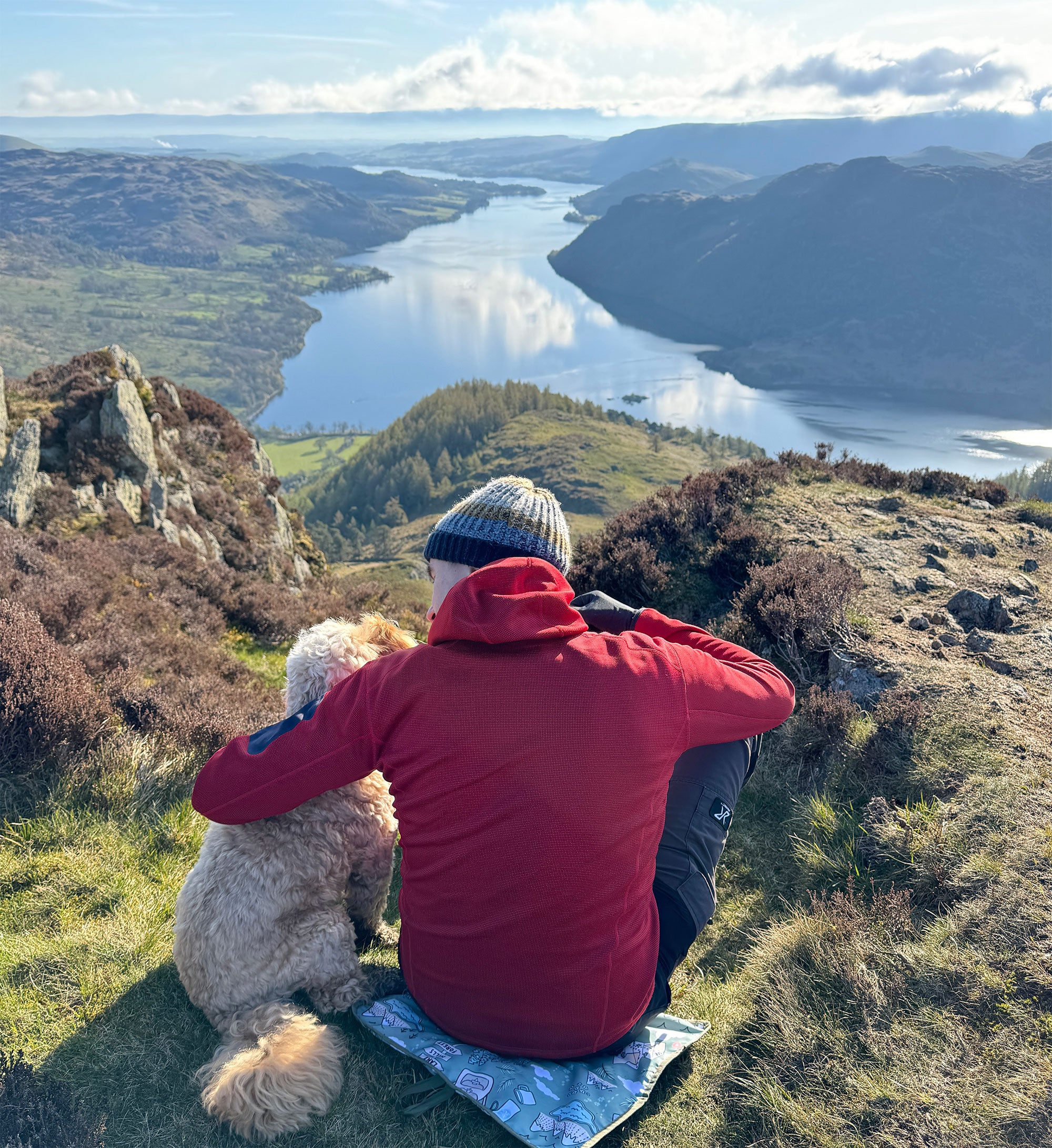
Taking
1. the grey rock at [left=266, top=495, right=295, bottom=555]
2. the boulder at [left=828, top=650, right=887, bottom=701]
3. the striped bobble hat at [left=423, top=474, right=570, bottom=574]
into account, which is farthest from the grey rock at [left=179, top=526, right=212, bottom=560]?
the striped bobble hat at [left=423, top=474, right=570, bottom=574]

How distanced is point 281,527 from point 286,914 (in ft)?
42.8

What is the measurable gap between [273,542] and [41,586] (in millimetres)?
7709

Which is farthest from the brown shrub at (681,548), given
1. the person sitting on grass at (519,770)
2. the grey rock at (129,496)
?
the grey rock at (129,496)

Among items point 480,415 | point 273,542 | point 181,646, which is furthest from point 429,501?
point 181,646

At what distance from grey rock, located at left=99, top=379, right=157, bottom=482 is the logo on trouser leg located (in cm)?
1092

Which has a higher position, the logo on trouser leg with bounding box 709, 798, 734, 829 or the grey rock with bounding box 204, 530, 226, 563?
the logo on trouser leg with bounding box 709, 798, 734, 829

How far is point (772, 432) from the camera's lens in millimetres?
108688

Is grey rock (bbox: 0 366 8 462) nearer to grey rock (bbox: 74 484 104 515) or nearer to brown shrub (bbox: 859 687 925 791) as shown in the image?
grey rock (bbox: 74 484 104 515)

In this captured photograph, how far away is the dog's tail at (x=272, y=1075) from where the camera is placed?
215cm

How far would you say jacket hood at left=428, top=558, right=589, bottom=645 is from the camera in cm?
182

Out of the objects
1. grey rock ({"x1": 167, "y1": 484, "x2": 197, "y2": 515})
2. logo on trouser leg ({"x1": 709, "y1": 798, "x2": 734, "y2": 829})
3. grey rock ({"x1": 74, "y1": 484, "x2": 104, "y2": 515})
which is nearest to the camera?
logo on trouser leg ({"x1": 709, "y1": 798, "x2": 734, "y2": 829})

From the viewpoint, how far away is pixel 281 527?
48.2ft

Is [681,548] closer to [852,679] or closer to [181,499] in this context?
[852,679]

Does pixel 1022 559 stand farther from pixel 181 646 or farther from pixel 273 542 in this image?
pixel 273 542
